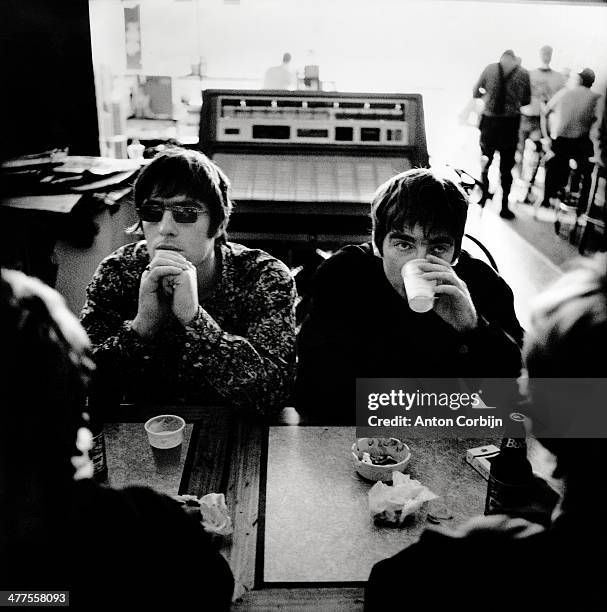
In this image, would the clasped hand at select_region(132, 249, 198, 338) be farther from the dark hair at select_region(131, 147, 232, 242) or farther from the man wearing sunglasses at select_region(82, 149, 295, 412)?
the dark hair at select_region(131, 147, 232, 242)

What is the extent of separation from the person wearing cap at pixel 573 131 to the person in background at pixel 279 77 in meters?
2.26

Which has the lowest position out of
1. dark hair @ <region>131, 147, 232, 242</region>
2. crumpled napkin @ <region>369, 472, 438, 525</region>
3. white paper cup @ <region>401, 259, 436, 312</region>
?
crumpled napkin @ <region>369, 472, 438, 525</region>

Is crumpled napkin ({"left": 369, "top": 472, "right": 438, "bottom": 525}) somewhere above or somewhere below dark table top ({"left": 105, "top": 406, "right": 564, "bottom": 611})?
above

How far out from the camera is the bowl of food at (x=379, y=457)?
102 cm

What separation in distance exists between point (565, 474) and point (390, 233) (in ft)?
3.04

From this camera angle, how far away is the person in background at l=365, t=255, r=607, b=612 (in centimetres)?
51

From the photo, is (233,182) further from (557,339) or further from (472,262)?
(557,339)

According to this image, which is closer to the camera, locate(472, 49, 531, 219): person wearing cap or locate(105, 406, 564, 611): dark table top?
locate(105, 406, 564, 611): dark table top

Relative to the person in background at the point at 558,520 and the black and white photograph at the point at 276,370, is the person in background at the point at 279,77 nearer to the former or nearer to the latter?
the black and white photograph at the point at 276,370

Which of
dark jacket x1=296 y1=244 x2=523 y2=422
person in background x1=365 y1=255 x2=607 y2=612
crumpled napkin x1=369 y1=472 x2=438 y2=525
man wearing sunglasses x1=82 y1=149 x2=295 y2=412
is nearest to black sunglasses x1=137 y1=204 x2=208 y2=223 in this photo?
man wearing sunglasses x1=82 y1=149 x2=295 y2=412

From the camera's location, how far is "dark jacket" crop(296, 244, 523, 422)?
1376 millimetres

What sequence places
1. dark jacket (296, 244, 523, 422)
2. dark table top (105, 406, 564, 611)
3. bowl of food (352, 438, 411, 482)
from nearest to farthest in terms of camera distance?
dark table top (105, 406, 564, 611)
bowl of food (352, 438, 411, 482)
dark jacket (296, 244, 523, 422)

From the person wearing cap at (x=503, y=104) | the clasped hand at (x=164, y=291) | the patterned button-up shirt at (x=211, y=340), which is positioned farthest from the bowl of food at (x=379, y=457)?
the person wearing cap at (x=503, y=104)

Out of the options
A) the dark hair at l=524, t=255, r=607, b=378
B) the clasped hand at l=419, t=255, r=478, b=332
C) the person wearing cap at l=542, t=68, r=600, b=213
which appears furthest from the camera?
the person wearing cap at l=542, t=68, r=600, b=213
